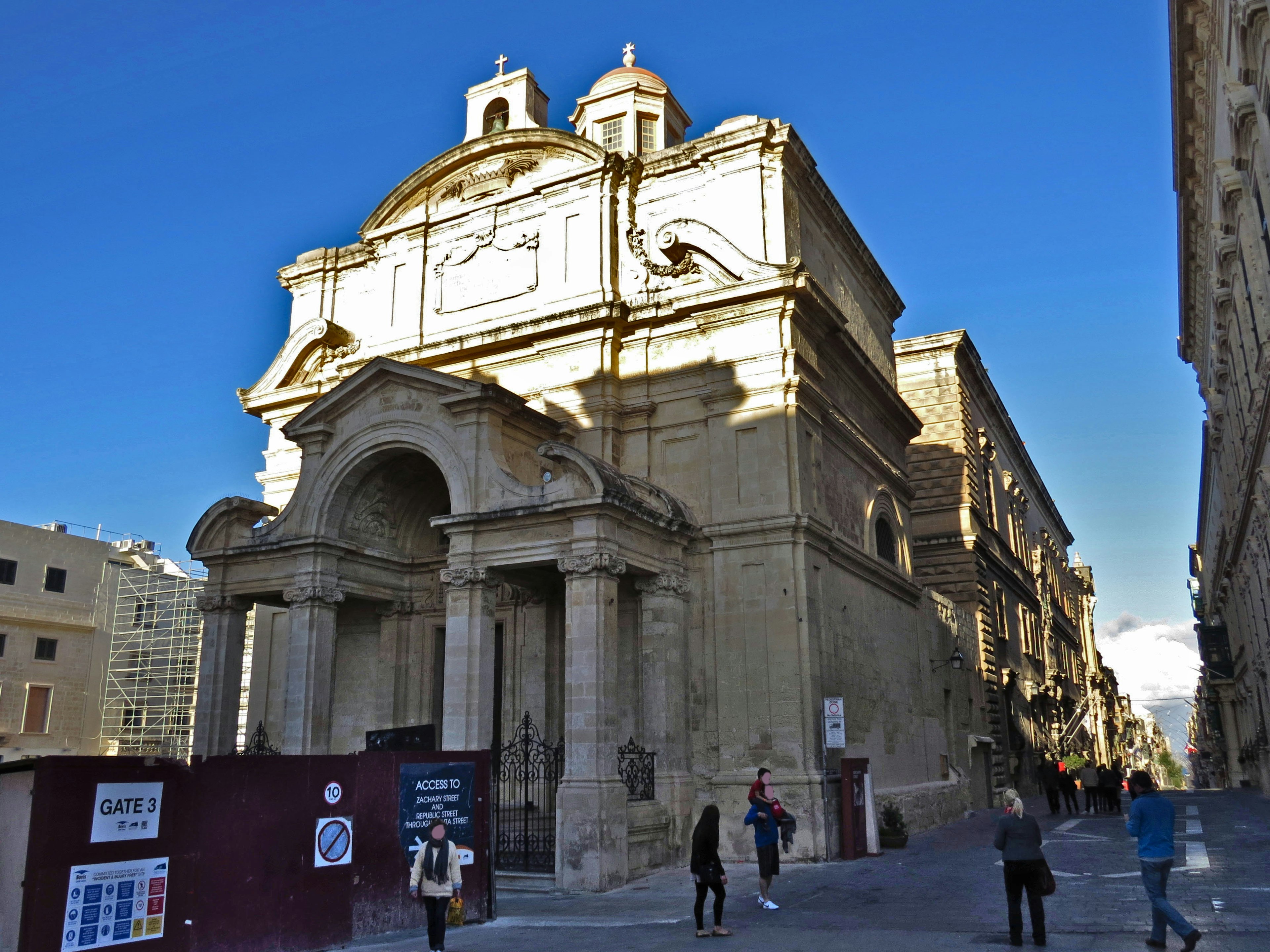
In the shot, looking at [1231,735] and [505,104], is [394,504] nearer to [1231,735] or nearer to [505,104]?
[505,104]

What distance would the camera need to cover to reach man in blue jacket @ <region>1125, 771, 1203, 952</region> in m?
9.51

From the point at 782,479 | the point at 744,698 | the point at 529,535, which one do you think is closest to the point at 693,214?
the point at 782,479

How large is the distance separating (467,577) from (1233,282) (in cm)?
1791

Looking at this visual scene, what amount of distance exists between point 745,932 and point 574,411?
11.9 metres

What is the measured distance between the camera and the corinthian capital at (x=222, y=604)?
1997 cm

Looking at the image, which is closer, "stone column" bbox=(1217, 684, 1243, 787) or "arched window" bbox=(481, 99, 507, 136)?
"arched window" bbox=(481, 99, 507, 136)

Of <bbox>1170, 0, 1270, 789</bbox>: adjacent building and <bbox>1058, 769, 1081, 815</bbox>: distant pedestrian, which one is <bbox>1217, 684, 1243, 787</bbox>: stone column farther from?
<bbox>1058, 769, 1081, 815</bbox>: distant pedestrian

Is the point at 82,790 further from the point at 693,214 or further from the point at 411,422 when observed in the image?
the point at 693,214

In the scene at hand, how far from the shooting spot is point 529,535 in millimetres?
17016

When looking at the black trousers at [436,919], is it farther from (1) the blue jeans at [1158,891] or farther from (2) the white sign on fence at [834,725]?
(2) the white sign on fence at [834,725]


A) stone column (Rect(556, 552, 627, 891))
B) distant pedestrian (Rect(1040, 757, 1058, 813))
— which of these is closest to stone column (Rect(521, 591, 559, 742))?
stone column (Rect(556, 552, 627, 891))

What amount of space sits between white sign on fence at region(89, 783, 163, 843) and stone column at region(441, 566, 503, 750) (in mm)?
7300

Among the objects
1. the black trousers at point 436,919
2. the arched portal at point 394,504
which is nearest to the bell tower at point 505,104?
the arched portal at point 394,504

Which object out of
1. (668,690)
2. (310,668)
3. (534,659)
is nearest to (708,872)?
(668,690)
